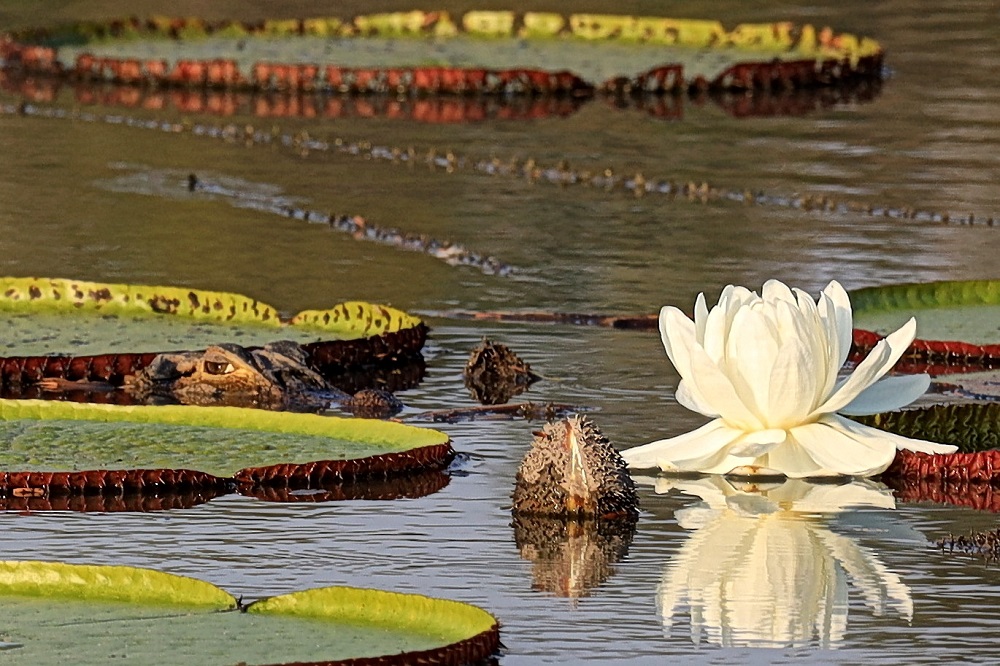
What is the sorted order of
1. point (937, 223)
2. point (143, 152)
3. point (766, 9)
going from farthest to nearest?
point (766, 9) < point (143, 152) < point (937, 223)

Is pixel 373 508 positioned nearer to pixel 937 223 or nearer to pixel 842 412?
pixel 842 412

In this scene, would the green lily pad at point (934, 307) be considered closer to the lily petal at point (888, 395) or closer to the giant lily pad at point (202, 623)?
the lily petal at point (888, 395)

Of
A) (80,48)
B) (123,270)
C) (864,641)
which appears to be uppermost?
(80,48)

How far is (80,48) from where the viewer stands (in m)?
17.9

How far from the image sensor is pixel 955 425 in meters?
6.25

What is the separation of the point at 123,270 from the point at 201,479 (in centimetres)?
407

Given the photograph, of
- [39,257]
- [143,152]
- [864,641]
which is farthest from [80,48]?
[864,641]

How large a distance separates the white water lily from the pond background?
0.68 ft

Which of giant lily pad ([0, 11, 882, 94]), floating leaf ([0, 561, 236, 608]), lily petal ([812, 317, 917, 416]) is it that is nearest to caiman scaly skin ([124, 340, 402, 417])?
lily petal ([812, 317, 917, 416])

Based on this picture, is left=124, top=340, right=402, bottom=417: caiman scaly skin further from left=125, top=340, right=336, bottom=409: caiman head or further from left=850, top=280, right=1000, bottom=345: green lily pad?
left=850, top=280, right=1000, bottom=345: green lily pad

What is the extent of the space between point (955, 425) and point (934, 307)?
1906mm

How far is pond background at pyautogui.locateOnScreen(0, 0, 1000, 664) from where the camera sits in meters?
5.01

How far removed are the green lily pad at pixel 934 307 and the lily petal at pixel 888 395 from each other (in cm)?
158

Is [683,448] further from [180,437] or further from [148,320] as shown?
[148,320]
